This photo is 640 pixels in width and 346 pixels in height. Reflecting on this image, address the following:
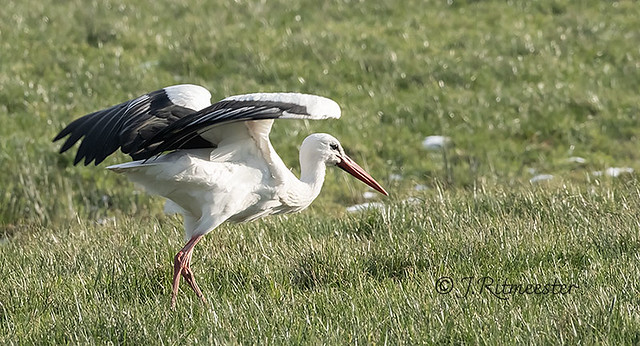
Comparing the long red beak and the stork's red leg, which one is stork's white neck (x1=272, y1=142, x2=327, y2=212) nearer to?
the long red beak

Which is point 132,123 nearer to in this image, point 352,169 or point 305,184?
point 305,184

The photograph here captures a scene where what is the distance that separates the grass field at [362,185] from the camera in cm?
438

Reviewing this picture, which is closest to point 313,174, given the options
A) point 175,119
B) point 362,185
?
point 175,119

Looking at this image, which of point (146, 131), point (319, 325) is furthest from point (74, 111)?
point (319, 325)

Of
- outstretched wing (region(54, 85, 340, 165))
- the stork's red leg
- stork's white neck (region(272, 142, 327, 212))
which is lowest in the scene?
the stork's red leg

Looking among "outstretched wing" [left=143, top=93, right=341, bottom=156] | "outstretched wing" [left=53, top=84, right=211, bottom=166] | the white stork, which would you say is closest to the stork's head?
the white stork

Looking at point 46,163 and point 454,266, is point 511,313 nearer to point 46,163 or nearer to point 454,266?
point 454,266

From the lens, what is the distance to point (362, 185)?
952cm

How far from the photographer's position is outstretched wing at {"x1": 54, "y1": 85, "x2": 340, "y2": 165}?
490cm

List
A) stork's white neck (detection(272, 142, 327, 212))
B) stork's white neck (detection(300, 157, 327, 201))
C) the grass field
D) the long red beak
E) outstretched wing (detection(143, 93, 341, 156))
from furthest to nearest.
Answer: the long red beak < stork's white neck (detection(300, 157, 327, 201)) < stork's white neck (detection(272, 142, 327, 212)) < outstretched wing (detection(143, 93, 341, 156)) < the grass field

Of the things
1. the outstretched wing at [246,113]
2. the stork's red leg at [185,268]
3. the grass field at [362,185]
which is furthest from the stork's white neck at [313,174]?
the outstretched wing at [246,113]

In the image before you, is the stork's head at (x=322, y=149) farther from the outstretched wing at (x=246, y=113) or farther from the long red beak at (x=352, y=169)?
the outstretched wing at (x=246, y=113)

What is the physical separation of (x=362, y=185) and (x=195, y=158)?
4.19m

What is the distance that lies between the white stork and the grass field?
0.96 feet
